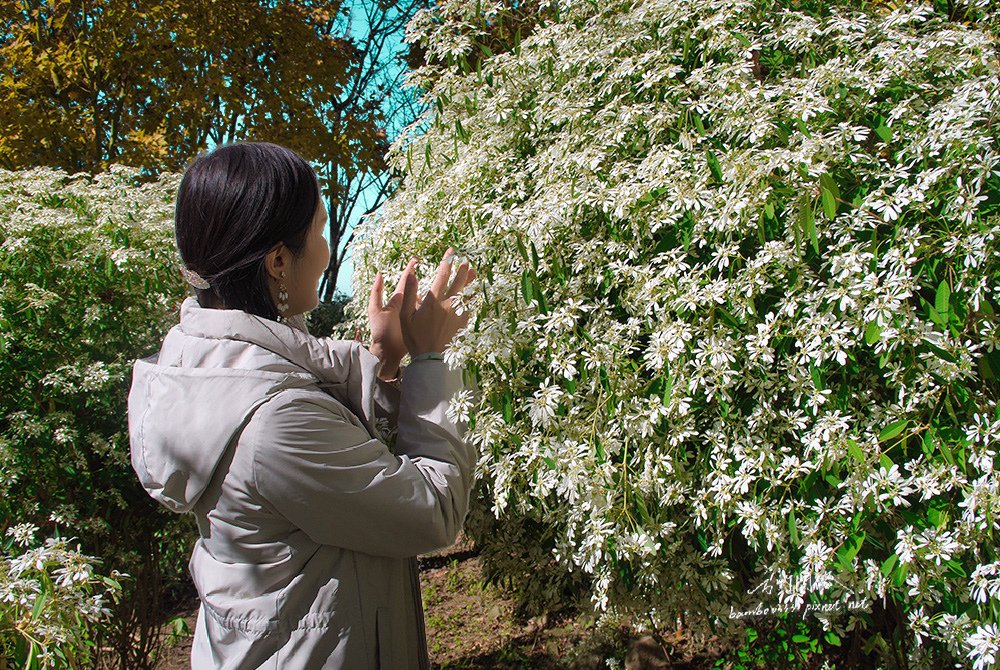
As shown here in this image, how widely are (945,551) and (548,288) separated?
94 centimetres

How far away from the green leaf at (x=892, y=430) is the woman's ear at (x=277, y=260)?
3.67ft

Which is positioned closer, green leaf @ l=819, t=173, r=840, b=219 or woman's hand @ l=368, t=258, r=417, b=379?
green leaf @ l=819, t=173, r=840, b=219

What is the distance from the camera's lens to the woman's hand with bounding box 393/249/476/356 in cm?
153

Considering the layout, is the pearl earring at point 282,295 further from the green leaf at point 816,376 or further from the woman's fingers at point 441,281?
the green leaf at point 816,376

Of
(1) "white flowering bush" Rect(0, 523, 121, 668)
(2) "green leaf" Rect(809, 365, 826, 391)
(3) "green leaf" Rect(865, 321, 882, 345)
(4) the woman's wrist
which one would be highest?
(4) the woman's wrist

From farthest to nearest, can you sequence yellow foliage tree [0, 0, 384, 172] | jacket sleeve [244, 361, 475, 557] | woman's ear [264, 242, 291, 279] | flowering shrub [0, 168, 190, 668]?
yellow foliage tree [0, 0, 384, 172] → flowering shrub [0, 168, 190, 668] → woman's ear [264, 242, 291, 279] → jacket sleeve [244, 361, 475, 557]

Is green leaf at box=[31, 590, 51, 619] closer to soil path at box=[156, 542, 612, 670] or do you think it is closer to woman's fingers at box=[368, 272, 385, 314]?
woman's fingers at box=[368, 272, 385, 314]

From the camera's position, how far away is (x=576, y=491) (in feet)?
5.44

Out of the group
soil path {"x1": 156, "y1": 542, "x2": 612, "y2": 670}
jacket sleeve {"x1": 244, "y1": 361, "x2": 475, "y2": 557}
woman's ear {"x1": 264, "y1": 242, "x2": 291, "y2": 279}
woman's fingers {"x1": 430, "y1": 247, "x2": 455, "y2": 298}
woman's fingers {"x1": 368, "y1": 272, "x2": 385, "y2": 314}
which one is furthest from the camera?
soil path {"x1": 156, "y1": 542, "x2": 612, "y2": 670}

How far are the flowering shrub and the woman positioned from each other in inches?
59.5

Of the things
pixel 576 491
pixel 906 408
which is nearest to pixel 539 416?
pixel 576 491

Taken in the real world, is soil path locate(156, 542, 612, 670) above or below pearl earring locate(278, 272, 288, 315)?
below

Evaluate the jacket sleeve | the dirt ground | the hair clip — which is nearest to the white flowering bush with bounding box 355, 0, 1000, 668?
the jacket sleeve

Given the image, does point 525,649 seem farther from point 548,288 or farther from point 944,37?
point 944,37
